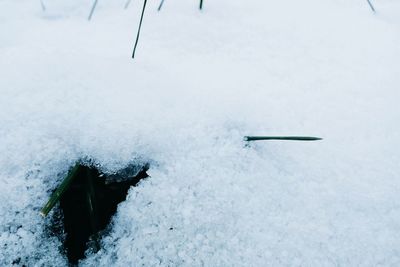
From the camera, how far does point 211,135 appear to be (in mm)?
593

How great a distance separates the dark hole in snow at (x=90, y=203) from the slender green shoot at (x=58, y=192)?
18 millimetres

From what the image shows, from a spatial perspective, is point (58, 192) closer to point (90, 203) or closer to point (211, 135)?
point (90, 203)

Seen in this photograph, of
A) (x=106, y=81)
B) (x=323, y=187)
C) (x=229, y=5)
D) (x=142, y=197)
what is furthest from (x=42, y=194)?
(x=229, y=5)

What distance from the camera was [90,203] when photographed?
0.49 m

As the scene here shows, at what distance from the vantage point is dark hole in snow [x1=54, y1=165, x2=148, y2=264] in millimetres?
478

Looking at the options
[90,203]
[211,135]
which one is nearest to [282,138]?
[211,135]

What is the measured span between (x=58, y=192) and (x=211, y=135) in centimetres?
29

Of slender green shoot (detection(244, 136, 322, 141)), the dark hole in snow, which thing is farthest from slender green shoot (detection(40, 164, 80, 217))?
slender green shoot (detection(244, 136, 322, 141))

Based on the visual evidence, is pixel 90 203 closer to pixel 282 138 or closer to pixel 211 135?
pixel 211 135

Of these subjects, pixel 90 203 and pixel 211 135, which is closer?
pixel 90 203

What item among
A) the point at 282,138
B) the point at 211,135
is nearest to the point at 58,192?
the point at 211,135

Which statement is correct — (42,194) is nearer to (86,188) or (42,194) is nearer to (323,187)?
(86,188)

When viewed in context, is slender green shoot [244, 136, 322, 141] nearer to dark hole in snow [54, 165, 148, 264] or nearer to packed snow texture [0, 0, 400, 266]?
packed snow texture [0, 0, 400, 266]

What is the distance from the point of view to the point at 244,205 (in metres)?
0.51
